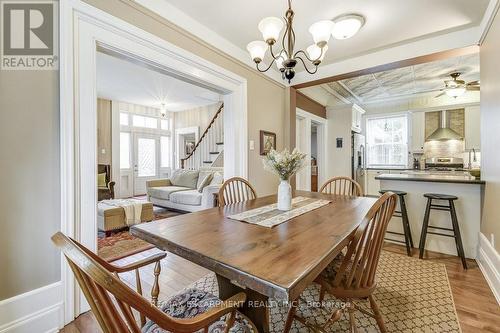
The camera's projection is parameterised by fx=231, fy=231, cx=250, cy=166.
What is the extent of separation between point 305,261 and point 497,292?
7.08 feet

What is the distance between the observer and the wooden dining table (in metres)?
0.77

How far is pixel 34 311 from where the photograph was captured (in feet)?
4.74

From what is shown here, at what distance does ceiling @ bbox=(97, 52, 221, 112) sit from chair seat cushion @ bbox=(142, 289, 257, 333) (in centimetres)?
346

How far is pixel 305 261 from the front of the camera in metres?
0.86

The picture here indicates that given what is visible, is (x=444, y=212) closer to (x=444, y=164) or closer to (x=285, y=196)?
(x=285, y=196)

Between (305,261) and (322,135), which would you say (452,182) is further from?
(322,135)

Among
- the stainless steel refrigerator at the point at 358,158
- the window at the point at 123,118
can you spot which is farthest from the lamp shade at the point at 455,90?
the window at the point at 123,118

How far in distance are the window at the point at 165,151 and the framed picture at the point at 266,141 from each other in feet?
17.4

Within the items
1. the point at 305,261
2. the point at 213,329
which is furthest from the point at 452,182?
the point at 213,329

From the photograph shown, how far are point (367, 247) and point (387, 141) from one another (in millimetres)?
6360

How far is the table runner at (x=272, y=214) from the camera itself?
1.40 m

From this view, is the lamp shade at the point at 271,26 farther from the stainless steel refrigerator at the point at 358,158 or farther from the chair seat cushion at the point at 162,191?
the stainless steel refrigerator at the point at 358,158

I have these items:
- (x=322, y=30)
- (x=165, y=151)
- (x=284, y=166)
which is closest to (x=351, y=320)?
(x=284, y=166)

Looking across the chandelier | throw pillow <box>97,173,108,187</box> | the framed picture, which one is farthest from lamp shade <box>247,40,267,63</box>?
throw pillow <box>97,173,108,187</box>
